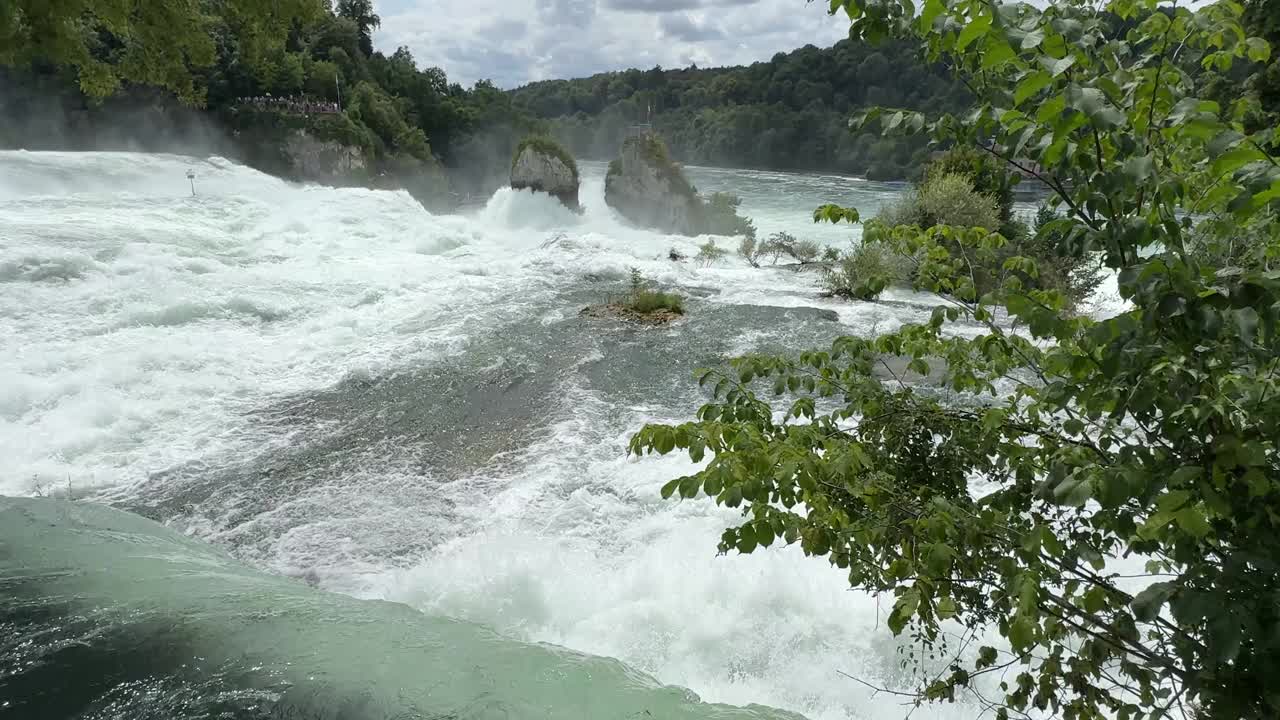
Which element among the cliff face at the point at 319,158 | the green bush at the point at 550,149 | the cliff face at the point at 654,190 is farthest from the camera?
the cliff face at the point at 319,158

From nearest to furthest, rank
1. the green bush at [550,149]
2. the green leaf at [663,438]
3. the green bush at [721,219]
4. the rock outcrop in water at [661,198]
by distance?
1. the green leaf at [663,438]
2. the green bush at [721,219]
3. the rock outcrop in water at [661,198]
4. the green bush at [550,149]

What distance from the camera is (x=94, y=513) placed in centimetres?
647

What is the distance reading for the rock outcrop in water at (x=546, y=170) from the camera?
38375mm

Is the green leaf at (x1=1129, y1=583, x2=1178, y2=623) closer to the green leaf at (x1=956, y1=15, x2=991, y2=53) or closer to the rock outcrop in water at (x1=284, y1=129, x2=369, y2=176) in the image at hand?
the green leaf at (x1=956, y1=15, x2=991, y2=53)

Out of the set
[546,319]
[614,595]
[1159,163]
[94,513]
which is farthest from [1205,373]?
[546,319]

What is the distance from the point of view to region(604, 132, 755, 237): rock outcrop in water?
37844mm

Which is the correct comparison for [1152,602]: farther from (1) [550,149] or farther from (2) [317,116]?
(2) [317,116]

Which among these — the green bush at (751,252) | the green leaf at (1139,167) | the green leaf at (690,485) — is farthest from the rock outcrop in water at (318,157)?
the green leaf at (1139,167)

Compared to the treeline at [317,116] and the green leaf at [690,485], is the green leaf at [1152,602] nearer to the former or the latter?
the green leaf at [690,485]

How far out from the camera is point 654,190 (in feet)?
128

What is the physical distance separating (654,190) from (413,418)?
1204 inches

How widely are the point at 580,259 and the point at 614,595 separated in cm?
1868

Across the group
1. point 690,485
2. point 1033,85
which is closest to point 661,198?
point 690,485

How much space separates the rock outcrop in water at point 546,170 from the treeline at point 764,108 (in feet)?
83.2
